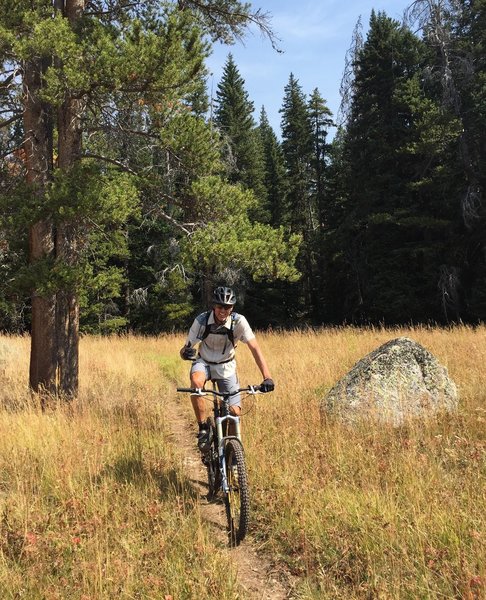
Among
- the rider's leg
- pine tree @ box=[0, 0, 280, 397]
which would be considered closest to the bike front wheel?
the rider's leg

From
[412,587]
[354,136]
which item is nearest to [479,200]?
[354,136]

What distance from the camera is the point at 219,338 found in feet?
15.8

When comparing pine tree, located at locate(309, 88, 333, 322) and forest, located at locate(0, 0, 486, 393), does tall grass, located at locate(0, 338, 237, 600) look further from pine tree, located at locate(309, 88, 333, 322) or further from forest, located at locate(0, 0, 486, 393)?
pine tree, located at locate(309, 88, 333, 322)

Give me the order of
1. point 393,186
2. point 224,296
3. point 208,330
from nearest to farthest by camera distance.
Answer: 1. point 224,296
2. point 208,330
3. point 393,186

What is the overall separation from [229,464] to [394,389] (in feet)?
10.1

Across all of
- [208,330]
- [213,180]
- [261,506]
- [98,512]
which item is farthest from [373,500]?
[213,180]

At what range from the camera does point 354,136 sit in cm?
2759

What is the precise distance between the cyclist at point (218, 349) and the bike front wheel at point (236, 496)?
37 cm

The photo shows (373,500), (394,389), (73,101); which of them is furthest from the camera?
(73,101)

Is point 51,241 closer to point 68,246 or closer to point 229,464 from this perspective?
point 68,246

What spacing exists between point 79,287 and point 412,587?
19.0 ft

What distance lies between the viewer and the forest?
6508 mm

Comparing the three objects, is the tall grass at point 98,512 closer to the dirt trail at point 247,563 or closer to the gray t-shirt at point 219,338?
the dirt trail at point 247,563

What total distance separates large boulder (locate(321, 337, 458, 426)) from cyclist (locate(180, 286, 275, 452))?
2.10m
